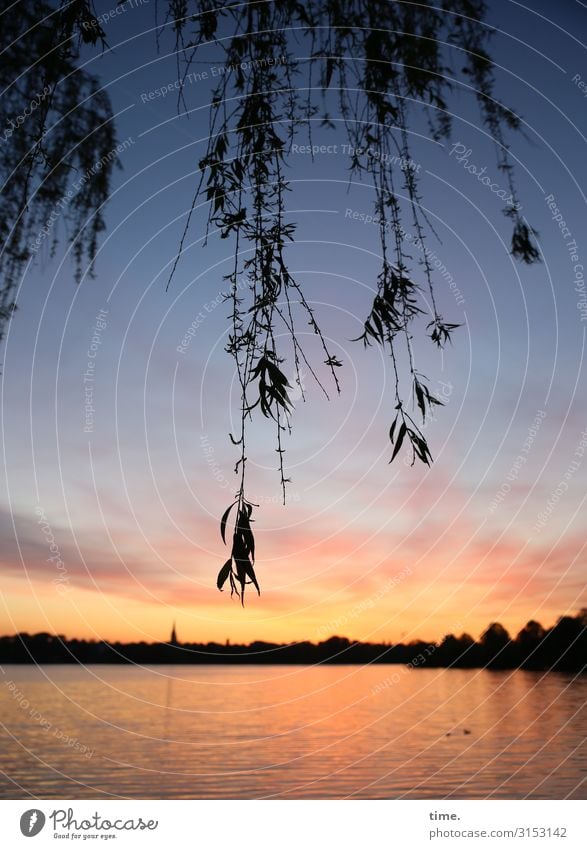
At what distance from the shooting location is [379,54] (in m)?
1.99

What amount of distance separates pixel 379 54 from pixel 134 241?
1.54 m

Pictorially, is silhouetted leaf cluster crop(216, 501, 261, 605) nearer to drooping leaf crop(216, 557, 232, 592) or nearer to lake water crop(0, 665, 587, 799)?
drooping leaf crop(216, 557, 232, 592)

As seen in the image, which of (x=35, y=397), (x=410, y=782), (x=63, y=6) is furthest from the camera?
(x=410, y=782)
